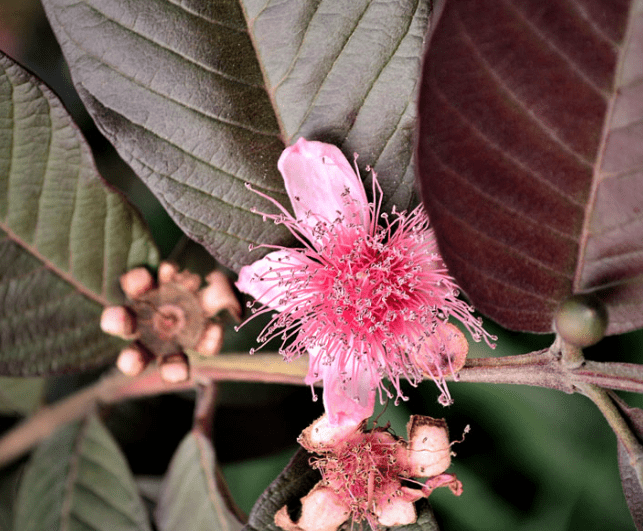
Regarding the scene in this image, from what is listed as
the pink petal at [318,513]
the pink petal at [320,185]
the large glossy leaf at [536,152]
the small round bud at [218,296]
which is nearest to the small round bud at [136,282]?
the small round bud at [218,296]

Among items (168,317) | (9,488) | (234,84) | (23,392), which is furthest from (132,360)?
(9,488)

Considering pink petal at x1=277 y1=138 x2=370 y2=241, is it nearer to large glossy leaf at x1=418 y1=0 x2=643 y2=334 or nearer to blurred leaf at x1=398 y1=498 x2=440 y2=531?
large glossy leaf at x1=418 y1=0 x2=643 y2=334

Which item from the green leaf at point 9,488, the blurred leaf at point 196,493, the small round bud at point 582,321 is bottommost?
the green leaf at point 9,488

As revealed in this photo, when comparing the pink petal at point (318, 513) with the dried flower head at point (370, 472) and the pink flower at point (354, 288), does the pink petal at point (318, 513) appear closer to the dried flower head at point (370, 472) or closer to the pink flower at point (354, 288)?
the dried flower head at point (370, 472)

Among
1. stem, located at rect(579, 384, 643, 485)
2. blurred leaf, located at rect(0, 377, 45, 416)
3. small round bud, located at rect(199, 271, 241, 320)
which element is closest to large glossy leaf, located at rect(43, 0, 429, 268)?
small round bud, located at rect(199, 271, 241, 320)

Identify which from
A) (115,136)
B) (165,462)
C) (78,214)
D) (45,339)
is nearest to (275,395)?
(165,462)

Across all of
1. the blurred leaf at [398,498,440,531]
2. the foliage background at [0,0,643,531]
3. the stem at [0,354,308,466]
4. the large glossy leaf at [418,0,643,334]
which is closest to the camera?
the large glossy leaf at [418,0,643,334]
